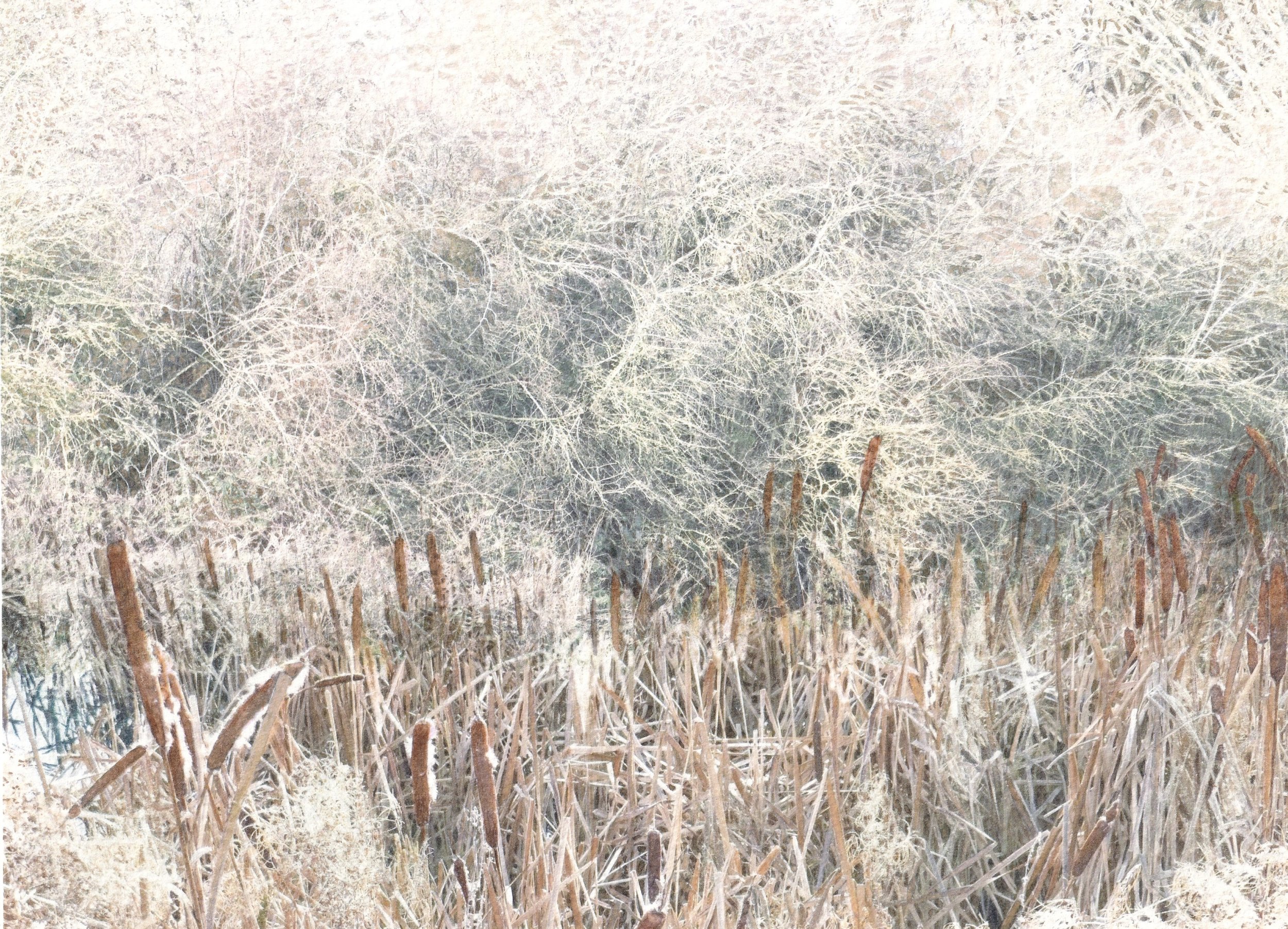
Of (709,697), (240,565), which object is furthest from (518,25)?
(709,697)

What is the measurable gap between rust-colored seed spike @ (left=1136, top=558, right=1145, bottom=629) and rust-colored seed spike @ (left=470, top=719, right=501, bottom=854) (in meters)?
0.49

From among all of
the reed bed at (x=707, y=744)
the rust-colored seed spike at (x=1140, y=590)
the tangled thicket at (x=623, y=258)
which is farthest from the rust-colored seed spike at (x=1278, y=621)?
the tangled thicket at (x=623, y=258)

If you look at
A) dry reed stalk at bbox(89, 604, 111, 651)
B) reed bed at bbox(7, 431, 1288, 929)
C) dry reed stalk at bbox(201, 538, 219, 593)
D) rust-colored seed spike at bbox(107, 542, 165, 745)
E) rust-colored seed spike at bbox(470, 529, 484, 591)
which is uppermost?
rust-colored seed spike at bbox(107, 542, 165, 745)

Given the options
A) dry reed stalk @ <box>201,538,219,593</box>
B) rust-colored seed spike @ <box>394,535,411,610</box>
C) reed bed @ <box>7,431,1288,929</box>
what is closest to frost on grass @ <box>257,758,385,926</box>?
reed bed @ <box>7,431,1288,929</box>

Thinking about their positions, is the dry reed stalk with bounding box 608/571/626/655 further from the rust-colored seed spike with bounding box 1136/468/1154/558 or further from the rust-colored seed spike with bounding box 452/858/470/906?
the rust-colored seed spike with bounding box 1136/468/1154/558

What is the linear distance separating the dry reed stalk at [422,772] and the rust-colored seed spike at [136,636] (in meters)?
0.12

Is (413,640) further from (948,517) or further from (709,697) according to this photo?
(948,517)

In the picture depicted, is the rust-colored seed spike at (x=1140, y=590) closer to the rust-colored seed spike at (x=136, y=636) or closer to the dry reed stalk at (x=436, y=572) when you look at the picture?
the dry reed stalk at (x=436, y=572)

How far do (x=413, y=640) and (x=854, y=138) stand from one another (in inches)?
40.6

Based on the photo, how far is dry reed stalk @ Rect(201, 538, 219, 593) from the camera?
1.21 metres

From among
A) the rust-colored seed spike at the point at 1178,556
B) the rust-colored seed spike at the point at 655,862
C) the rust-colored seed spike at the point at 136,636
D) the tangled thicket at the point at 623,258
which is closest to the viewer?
the rust-colored seed spike at the point at 136,636

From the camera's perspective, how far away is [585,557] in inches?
58.9

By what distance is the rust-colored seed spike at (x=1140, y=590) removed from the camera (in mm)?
812

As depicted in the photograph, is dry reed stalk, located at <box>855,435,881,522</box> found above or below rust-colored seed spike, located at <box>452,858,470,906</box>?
above
